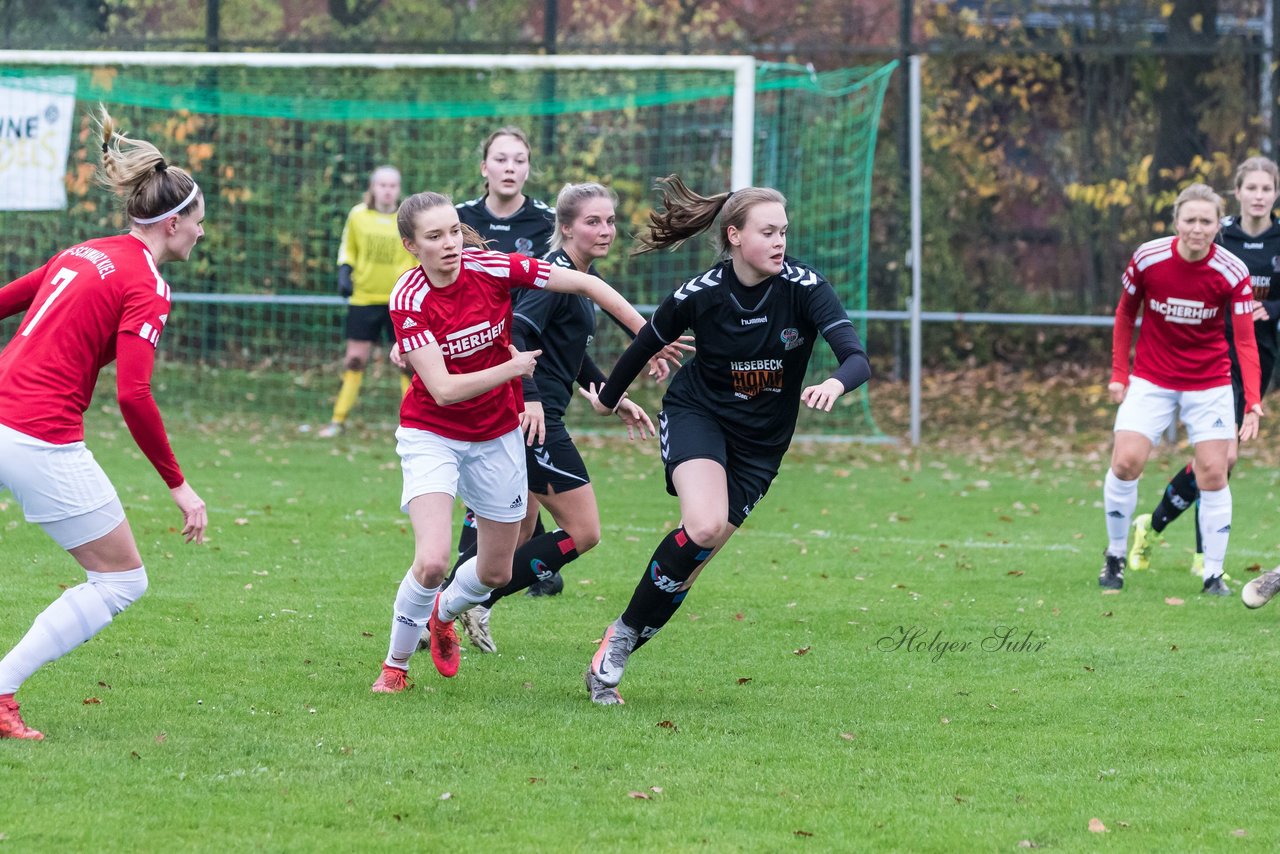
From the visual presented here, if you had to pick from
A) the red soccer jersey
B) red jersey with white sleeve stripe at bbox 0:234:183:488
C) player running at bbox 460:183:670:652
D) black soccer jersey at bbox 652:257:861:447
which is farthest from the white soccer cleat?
the red soccer jersey

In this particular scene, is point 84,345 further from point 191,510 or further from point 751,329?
Result: point 751,329

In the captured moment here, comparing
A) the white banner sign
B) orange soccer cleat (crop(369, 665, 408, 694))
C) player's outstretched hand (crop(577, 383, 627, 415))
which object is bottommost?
orange soccer cleat (crop(369, 665, 408, 694))

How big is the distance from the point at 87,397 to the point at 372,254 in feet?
28.3

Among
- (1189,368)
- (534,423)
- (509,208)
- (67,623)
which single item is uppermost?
(509,208)

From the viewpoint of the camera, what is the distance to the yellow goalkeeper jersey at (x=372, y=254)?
13414 millimetres

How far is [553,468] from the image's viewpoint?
666 centimetres

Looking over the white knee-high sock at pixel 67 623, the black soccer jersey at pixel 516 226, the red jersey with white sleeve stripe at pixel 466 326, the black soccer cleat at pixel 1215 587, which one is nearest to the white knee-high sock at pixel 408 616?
the red jersey with white sleeve stripe at pixel 466 326

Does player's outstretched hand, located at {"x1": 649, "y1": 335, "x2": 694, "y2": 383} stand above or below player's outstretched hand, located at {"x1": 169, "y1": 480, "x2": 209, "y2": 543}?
above

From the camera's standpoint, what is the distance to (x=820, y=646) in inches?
267

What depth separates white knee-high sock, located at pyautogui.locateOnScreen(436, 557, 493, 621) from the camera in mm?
5965

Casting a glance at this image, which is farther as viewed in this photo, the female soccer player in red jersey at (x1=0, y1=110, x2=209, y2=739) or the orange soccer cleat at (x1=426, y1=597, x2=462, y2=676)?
the orange soccer cleat at (x1=426, y1=597, x2=462, y2=676)

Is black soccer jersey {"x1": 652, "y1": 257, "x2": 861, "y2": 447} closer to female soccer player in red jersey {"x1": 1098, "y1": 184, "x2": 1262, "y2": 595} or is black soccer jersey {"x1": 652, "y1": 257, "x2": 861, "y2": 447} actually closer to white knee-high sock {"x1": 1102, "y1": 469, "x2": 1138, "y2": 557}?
female soccer player in red jersey {"x1": 1098, "y1": 184, "x2": 1262, "y2": 595}

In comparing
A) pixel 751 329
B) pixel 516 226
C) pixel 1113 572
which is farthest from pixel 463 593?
pixel 1113 572

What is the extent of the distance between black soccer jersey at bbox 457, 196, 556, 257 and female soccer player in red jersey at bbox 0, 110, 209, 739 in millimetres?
2658
